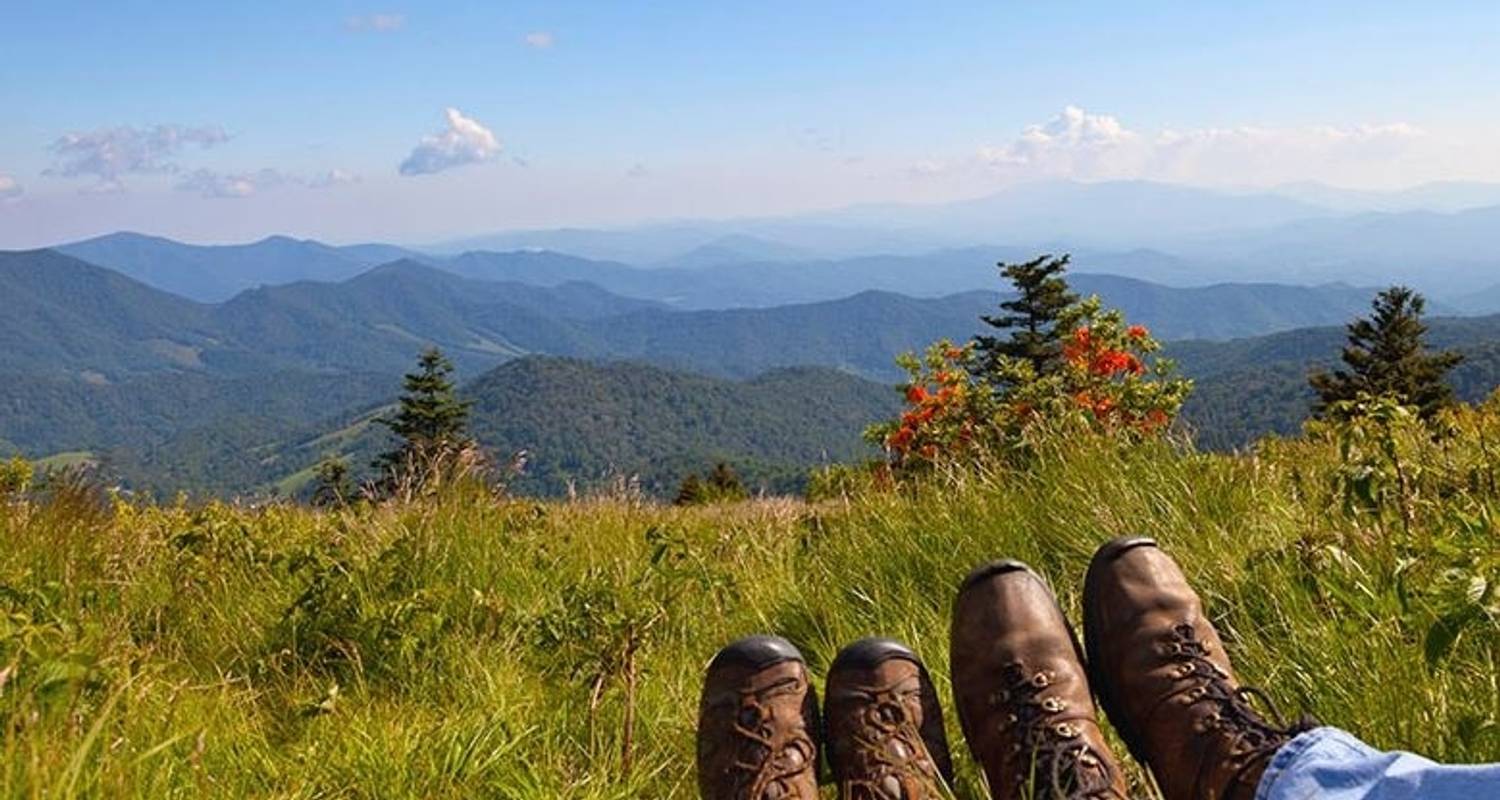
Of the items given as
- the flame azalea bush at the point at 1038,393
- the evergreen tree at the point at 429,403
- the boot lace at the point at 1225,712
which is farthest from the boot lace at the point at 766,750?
the evergreen tree at the point at 429,403

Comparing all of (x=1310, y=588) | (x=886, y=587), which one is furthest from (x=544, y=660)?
(x=1310, y=588)

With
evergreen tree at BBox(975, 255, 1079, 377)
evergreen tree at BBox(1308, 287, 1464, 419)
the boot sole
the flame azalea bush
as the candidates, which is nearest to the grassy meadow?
the boot sole

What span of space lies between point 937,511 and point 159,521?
17.3 feet

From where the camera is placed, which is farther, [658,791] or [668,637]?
[668,637]

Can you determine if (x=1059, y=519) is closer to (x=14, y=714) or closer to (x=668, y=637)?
(x=668, y=637)

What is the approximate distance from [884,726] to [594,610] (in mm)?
1492

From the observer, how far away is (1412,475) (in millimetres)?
3588

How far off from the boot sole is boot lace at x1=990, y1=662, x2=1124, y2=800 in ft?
0.50

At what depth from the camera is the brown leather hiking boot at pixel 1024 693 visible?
257 centimetres

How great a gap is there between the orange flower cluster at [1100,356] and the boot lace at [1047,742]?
13.7 metres

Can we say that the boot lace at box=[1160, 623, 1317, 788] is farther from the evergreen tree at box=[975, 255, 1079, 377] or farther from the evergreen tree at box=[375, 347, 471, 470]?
the evergreen tree at box=[375, 347, 471, 470]

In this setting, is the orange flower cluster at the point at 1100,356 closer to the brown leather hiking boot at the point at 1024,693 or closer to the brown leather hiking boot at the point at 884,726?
the brown leather hiking boot at the point at 1024,693

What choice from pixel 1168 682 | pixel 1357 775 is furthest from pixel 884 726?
pixel 1357 775

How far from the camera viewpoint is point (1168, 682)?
2.78 m
